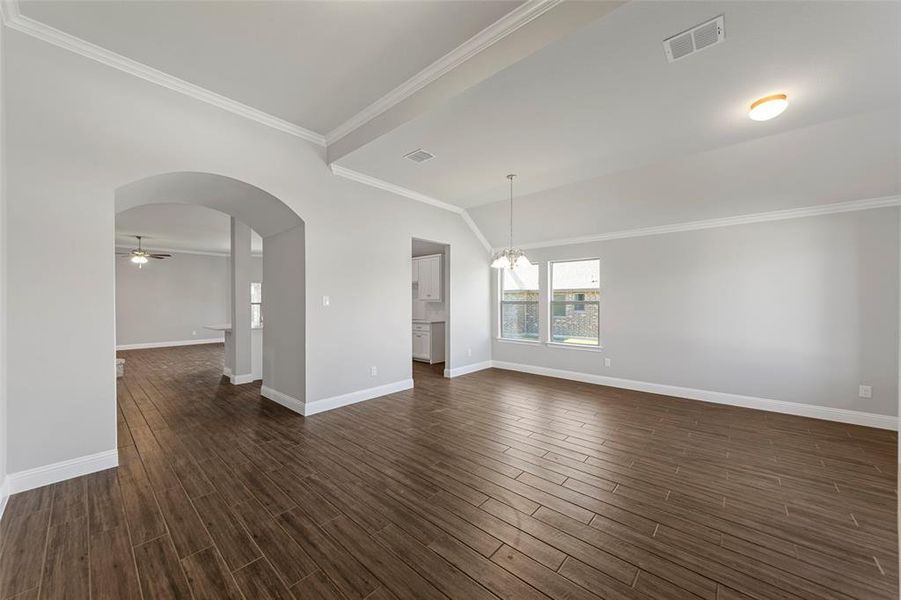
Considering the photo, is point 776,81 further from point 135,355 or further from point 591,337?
point 135,355

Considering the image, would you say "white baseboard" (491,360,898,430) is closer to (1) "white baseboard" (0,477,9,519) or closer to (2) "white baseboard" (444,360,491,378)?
(2) "white baseboard" (444,360,491,378)

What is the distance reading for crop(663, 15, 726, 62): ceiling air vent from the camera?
1.99 metres

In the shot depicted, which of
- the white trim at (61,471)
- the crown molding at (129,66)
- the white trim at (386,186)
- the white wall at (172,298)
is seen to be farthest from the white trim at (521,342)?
the white wall at (172,298)

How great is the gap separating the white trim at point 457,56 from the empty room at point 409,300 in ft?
0.05

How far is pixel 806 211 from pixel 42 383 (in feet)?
24.5

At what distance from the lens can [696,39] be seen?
209cm

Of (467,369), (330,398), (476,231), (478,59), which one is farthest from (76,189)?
(467,369)

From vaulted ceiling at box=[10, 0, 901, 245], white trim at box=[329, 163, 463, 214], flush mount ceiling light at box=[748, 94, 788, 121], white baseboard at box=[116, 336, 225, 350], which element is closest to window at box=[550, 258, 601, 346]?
vaulted ceiling at box=[10, 0, 901, 245]

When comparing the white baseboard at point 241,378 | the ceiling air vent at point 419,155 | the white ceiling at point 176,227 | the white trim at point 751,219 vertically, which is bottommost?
the white baseboard at point 241,378

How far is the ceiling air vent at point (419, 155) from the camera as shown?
3.75 meters

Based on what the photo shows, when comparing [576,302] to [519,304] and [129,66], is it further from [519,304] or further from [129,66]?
[129,66]

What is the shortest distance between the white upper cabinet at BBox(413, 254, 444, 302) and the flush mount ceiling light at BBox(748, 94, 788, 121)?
5.31 meters

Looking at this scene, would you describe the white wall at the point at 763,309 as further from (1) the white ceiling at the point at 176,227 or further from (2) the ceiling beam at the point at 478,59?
(1) the white ceiling at the point at 176,227

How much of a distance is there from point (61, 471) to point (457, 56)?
4299 mm
